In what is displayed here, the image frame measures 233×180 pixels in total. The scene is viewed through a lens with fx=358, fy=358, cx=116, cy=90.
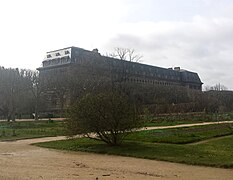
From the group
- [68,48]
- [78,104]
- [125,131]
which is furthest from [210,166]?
[68,48]

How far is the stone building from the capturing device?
209ft

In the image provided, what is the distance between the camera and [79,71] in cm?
6488

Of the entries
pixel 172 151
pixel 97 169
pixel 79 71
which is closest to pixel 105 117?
pixel 172 151

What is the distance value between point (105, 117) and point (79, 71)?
149 ft

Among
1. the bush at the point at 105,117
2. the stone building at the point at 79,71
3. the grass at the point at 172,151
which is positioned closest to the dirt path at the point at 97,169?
the grass at the point at 172,151

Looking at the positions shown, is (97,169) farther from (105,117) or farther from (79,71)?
Answer: (79,71)

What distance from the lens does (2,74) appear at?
60.4 meters

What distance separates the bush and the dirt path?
9.04 feet

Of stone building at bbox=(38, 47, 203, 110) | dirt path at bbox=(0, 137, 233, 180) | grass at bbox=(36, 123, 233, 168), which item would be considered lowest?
dirt path at bbox=(0, 137, 233, 180)

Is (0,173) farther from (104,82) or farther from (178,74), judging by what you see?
(178,74)

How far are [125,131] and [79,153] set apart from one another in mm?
3083

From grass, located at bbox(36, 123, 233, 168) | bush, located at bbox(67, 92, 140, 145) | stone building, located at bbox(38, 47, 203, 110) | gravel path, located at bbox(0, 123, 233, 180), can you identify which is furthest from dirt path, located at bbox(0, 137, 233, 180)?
stone building, located at bbox(38, 47, 203, 110)

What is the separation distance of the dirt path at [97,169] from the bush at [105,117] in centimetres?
275

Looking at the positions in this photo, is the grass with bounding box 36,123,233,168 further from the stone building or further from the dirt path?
the stone building
